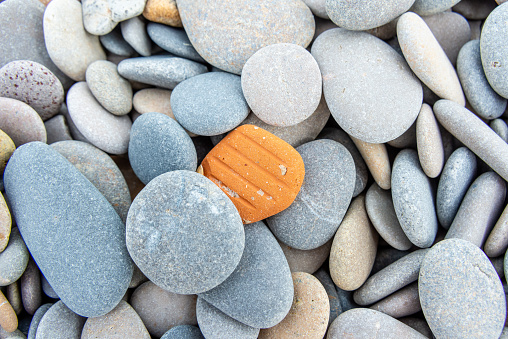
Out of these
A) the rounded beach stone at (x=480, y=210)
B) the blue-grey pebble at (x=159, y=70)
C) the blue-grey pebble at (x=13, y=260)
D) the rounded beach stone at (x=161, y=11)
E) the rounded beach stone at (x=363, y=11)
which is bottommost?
the blue-grey pebble at (x=13, y=260)

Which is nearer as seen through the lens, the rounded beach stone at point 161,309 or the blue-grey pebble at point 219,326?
the blue-grey pebble at point 219,326

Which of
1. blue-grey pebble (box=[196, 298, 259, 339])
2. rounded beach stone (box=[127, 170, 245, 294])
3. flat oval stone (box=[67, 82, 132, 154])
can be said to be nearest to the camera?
rounded beach stone (box=[127, 170, 245, 294])

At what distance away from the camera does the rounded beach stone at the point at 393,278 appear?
1.31m

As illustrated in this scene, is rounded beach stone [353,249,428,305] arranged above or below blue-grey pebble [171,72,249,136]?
below

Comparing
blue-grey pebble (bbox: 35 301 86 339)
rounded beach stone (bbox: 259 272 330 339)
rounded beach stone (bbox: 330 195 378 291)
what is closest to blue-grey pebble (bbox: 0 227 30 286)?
blue-grey pebble (bbox: 35 301 86 339)

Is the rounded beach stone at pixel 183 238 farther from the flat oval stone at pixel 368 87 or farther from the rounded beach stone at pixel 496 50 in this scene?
the rounded beach stone at pixel 496 50

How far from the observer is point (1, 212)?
118cm

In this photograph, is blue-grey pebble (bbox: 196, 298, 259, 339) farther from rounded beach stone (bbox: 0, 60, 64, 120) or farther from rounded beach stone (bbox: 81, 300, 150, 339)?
rounded beach stone (bbox: 0, 60, 64, 120)

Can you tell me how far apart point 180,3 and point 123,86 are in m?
0.44

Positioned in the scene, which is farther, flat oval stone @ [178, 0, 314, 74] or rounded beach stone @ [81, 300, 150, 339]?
flat oval stone @ [178, 0, 314, 74]

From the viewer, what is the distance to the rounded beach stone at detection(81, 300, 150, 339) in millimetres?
1211

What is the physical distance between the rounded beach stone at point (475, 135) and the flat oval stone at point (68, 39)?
155 cm

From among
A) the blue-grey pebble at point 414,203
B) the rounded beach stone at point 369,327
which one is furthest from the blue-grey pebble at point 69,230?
the blue-grey pebble at point 414,203

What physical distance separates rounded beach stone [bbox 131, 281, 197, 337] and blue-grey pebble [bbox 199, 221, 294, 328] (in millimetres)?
178
